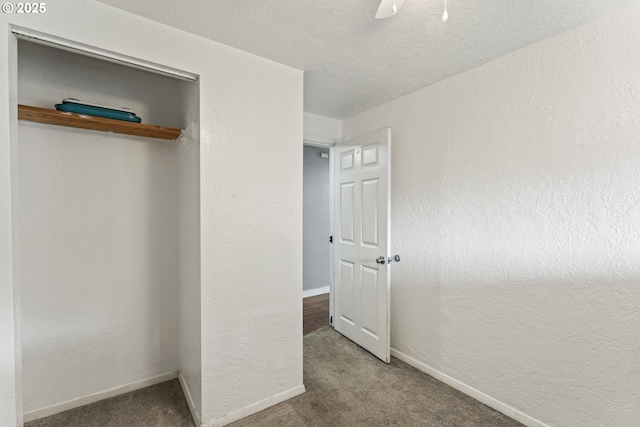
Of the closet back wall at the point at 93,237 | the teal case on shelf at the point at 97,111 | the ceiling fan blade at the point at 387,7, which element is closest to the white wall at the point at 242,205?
the teal case on shelf at the point at 97,111

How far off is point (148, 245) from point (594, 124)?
114 inches

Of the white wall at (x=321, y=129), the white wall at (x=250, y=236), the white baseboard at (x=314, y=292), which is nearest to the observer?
the white wall at (x=250, y=236)

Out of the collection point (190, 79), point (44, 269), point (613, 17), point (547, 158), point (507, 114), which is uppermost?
point (613, 17)

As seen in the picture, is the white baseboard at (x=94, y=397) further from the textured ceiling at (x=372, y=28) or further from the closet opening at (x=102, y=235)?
the textured ceiling at (x=372, y=28)

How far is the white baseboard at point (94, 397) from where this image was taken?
5.79ft

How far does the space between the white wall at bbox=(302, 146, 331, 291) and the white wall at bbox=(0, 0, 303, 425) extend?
2303mm

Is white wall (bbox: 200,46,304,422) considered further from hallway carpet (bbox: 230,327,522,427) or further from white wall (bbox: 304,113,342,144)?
white wall (bbox: 304,113,342,144)

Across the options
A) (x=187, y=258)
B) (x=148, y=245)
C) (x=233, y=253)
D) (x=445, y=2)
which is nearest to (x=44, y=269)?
(x=148, y=245)

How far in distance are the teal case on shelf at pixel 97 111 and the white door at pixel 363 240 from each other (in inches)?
71.5

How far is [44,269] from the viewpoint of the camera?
1.79 metres

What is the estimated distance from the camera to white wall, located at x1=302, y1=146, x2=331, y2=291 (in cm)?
436

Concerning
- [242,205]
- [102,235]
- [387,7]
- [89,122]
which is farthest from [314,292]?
[387,7]

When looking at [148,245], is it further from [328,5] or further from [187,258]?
[328,5]

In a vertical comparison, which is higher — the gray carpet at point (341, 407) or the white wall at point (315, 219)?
the white wall at point (315, 219)
